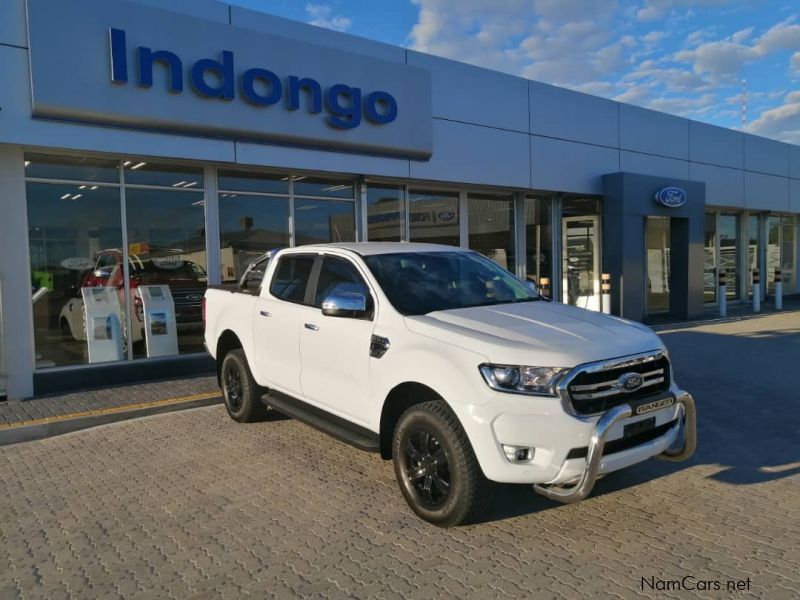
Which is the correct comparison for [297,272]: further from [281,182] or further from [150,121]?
[281,182]

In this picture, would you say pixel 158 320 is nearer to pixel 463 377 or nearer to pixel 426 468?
pixel 426 468

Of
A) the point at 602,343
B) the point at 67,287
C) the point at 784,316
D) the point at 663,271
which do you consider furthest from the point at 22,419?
the point at 784,316

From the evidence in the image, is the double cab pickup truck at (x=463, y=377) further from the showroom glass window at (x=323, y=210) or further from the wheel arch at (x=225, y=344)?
the showroom glass window at (x=323, y=210)

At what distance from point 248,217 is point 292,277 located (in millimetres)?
4869

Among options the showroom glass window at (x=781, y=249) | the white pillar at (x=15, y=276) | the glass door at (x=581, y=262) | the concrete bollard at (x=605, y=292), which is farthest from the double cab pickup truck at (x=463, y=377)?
the showroom glass window at (x=781, y=249)

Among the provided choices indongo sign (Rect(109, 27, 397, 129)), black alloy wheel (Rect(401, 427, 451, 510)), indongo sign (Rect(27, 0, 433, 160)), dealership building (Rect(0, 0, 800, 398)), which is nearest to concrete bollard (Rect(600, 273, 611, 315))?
dealership building (Rect(0, 0, 800, 398))

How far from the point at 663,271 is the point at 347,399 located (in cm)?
1535

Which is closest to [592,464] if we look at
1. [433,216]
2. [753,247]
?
[433,216]

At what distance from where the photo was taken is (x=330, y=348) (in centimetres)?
A: 499

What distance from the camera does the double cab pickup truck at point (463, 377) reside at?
3.66 m

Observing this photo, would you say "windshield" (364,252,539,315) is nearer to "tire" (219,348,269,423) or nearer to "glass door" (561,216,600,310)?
"tire" (219,348,269,423)

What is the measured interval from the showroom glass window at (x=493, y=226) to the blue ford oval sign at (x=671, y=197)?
4057 mm

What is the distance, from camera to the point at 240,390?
21.8ft

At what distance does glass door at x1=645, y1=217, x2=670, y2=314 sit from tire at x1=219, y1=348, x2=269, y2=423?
1389 centimetres
